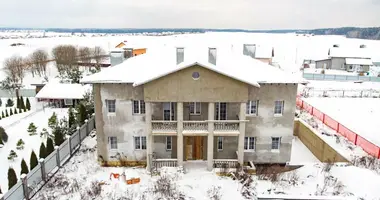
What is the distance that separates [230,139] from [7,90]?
47.1 m

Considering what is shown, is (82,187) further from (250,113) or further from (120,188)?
(250,113)

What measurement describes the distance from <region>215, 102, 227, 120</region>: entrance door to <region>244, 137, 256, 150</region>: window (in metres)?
2.30

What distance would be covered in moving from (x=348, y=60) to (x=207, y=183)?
63091mm

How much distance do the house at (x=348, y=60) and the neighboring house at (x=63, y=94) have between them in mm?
56646

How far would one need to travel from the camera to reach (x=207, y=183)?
1902 centimetres

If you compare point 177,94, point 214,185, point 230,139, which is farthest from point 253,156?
point 177,94

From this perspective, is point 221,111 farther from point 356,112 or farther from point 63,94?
point 63,94

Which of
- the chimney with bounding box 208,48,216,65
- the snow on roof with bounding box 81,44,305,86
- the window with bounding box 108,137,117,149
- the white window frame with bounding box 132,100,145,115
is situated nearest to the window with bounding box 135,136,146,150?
the window with bounding box 108,137,117,149

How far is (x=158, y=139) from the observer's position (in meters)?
21.5

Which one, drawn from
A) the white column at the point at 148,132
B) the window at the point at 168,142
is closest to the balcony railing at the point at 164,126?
the white column at the point at 148,132

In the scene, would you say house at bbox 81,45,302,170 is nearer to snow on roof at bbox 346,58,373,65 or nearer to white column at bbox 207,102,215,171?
white column at bbox 207,102,215,171

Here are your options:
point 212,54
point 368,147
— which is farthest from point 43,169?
point 368,147

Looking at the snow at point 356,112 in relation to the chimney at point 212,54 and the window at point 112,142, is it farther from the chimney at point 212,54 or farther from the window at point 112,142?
the window at point 112,142

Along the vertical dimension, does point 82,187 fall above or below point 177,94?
below
